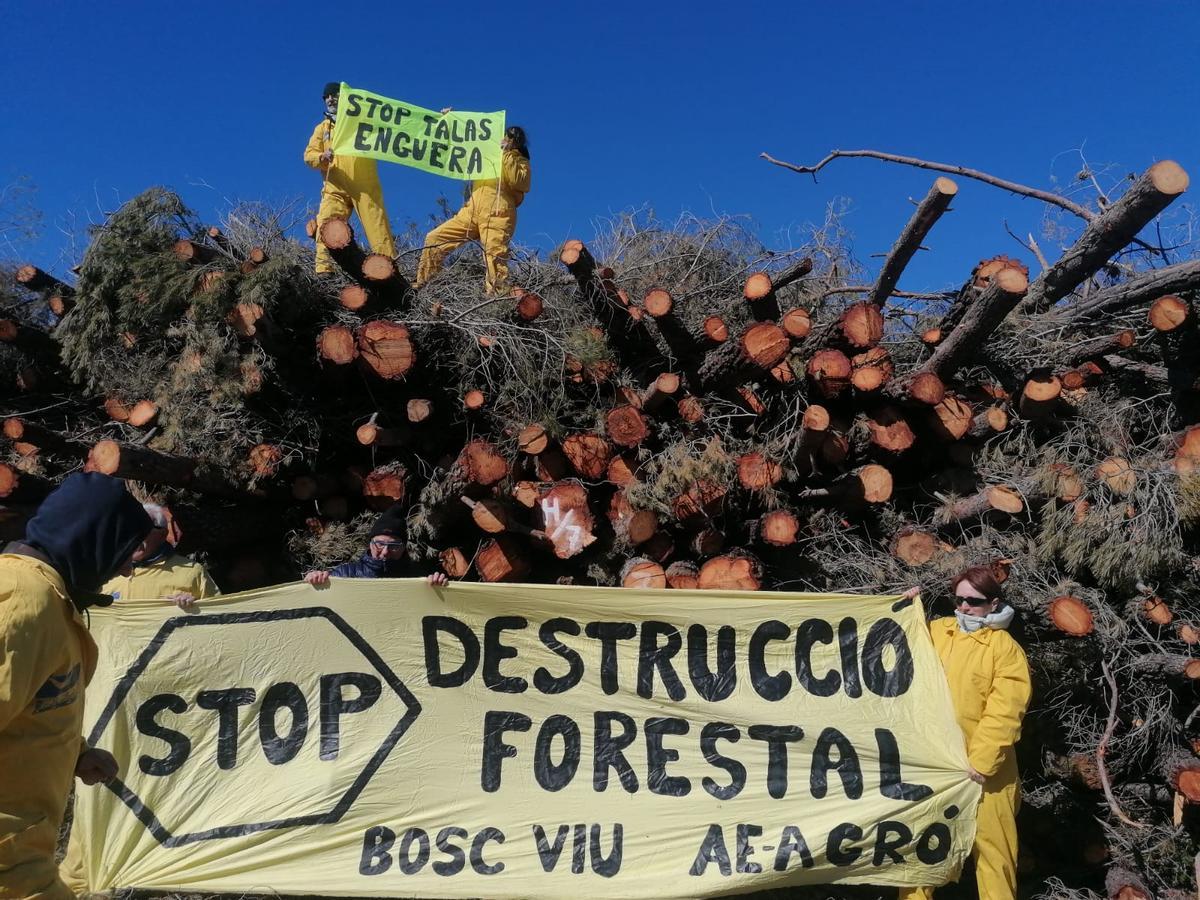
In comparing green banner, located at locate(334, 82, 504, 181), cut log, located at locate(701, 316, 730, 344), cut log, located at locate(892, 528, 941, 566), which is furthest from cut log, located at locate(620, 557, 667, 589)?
green banner, located at locate(334, 82, 504, 181)

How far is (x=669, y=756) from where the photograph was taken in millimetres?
3578

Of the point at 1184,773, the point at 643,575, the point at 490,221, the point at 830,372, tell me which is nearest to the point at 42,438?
the point at 490,221

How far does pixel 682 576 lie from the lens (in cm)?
442

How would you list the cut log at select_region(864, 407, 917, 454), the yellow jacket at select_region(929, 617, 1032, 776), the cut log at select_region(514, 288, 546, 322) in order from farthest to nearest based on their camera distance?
the cut log at select_region(514, 288, 546, 322), the cut log at select_region(864, 407, 917, 454), the yellow jacket at select_region(929, 617, 1032, 776)

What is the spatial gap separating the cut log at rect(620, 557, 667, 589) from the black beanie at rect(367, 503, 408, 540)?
1.26 m

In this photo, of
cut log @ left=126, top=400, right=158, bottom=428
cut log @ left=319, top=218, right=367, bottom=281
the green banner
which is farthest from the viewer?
the green banner

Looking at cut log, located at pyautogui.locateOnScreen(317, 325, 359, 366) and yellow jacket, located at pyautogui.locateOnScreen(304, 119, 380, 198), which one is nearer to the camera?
cut log, located at pyautogui.locateOnScreen(317, 325, 359, 366)

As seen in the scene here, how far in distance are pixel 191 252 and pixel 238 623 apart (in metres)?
2.68

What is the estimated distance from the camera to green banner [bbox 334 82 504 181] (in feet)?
18.2

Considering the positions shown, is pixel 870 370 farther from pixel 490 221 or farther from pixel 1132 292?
pixel 490 221

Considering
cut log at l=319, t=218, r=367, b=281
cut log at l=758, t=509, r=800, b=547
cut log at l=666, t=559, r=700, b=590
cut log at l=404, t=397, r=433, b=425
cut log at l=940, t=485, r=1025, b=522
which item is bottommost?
cut log at l=666, t=559, r=700, b=590

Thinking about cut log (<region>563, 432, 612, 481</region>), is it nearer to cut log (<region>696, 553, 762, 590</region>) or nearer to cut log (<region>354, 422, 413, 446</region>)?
cut log (<region>696, 553, 762, 590</region>)

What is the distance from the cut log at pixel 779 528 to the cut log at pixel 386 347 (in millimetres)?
2200

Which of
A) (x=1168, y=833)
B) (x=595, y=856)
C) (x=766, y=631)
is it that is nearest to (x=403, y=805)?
(x=595, y=856)
